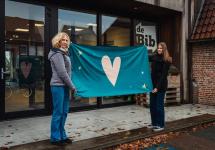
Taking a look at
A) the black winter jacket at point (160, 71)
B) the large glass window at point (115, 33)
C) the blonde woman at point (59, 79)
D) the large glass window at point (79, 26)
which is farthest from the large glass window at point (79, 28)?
the blonde woman at point (59, 79)

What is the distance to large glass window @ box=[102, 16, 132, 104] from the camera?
9.76 m

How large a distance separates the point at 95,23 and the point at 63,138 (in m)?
4.72

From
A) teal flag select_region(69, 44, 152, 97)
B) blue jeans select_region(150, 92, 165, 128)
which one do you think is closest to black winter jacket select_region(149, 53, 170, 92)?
blue jeans select_region(150, 92, 165, 128)

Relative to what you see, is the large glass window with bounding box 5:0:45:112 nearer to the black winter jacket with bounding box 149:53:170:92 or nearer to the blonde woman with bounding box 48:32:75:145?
the blonde woman with bounding box 48:32:75:145

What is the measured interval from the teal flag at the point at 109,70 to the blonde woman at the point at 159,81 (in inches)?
38.3

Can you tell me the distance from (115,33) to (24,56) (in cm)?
333

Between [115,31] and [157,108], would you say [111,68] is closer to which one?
[157,108]

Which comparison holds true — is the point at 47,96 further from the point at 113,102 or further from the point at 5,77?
the point at 113,102

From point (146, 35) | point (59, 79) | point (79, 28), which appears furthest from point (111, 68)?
point (146, 35)

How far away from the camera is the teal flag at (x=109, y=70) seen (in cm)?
687

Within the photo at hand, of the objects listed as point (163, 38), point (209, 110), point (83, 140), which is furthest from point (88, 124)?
point (163, 38)

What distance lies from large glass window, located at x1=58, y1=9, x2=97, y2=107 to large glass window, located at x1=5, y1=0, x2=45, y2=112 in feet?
2.34

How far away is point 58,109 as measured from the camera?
17.7 ft

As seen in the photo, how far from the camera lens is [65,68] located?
→ 214 inches
